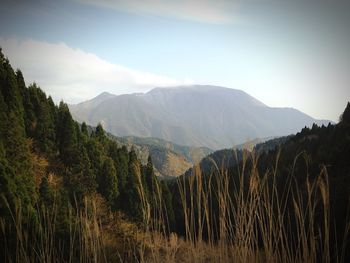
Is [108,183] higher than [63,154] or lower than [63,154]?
lower

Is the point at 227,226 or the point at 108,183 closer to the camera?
the point at 227,226

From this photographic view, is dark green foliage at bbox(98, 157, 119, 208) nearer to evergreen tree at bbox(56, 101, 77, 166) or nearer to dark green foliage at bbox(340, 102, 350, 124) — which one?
evergreen tree at bbox(56, 101, 77, 166)

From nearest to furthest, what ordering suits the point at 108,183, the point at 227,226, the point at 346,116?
the point at 227,226 → the point at 108,183 → the point at 346,116

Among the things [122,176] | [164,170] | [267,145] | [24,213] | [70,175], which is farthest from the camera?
[164,170]

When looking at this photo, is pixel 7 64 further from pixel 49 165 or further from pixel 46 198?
pixel 46 198

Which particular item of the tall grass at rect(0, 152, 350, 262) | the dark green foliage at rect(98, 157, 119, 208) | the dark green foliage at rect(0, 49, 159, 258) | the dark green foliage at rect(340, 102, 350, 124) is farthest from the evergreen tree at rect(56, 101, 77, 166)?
the dark green foliage at rect(340, 102, 350, 124)

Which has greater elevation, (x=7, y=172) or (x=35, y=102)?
(x=35, y=102)

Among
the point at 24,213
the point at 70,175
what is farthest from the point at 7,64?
the point at 24,213

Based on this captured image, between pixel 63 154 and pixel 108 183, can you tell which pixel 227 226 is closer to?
pixel 108 183

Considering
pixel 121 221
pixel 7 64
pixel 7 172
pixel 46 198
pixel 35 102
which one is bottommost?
pixel 121 221

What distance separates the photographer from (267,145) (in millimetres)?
136125

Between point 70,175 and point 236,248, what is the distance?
30.7 m

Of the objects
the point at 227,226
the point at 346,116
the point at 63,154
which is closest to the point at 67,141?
the point at 63,154

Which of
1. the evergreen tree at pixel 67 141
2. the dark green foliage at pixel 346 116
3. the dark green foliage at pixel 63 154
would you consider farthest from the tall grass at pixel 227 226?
the dark green foliage at pixel 346 116
